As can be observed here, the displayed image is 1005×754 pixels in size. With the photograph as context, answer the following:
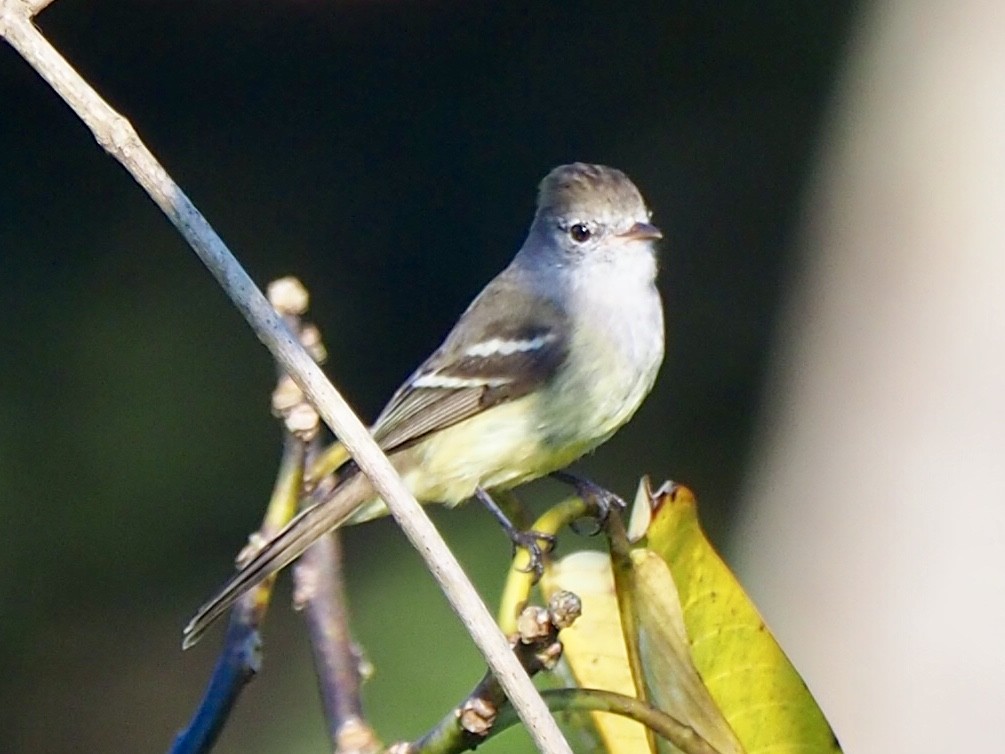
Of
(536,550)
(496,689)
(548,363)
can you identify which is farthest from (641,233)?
(496,689)

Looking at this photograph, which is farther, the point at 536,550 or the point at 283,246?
the point at 283,246

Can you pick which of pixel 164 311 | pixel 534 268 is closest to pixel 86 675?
pixel 164 311

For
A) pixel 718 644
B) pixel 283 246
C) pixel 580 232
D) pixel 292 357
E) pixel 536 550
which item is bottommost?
pixel 718 644

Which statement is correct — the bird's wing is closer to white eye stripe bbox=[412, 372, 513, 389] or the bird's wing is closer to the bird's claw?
white eye stripe bbox=[412, 372, 513, 389]

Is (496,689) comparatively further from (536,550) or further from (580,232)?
(580,232)

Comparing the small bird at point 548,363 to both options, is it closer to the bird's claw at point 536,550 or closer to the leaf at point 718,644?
the bird's claw at point 536,550

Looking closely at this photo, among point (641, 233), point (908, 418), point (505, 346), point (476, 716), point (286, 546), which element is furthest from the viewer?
point (908, 418)

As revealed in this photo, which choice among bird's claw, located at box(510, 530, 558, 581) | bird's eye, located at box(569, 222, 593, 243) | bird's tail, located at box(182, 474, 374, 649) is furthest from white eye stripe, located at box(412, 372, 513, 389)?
bird's claw, located at box(510, 530, 558, 581)

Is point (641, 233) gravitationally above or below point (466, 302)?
below
